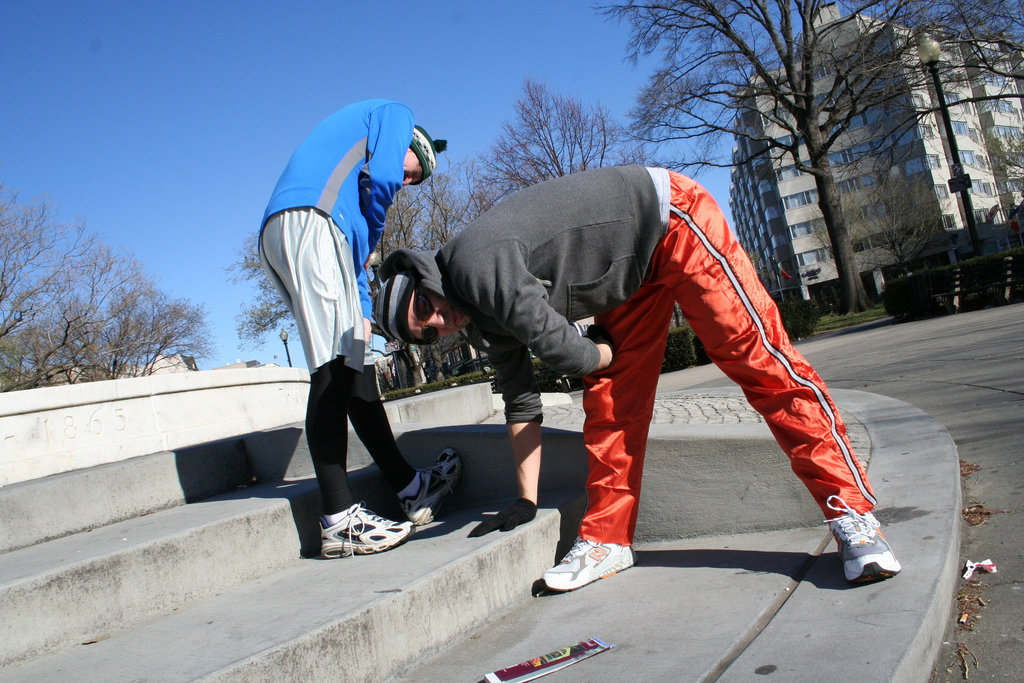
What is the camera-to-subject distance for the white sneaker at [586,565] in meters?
2.33

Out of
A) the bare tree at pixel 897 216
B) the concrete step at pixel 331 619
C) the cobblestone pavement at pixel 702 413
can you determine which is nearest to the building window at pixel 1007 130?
the bare tree at pixel 897 216

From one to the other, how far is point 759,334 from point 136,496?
2.61 metres

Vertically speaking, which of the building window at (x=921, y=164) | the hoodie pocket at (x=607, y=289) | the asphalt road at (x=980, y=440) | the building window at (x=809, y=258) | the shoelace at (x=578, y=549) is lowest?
the asphalt road at (x=980, y=440)

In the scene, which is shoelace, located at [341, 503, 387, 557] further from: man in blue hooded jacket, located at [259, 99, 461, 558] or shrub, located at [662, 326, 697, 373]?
shrub, located at [662, 326, 697, 373]

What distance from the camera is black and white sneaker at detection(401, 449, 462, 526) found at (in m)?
2.83

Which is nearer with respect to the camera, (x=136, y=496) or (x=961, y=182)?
(x=136, y=496)

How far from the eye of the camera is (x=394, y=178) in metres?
2.83

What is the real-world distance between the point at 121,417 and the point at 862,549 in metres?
4.01

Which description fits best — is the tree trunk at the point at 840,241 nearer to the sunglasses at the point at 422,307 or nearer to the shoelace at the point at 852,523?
the shoelace at the point at 852,523

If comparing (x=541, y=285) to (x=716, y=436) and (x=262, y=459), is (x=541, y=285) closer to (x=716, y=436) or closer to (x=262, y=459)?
(x=716, y=436)

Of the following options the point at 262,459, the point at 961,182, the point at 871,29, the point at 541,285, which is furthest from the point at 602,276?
the point at 871,29

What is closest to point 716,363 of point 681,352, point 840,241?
point 681,352

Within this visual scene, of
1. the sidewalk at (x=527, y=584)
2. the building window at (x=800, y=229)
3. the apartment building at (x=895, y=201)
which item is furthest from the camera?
the building window at (x=800, y=229)

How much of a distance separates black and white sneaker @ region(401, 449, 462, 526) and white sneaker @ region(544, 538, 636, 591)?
A: 0.64m
